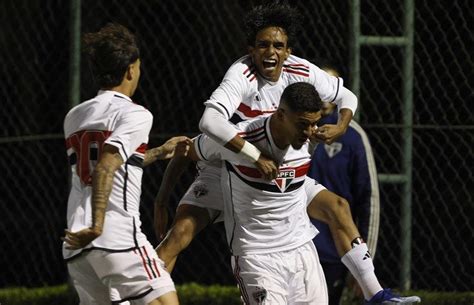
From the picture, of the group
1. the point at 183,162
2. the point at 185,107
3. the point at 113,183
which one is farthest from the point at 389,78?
the point at 113,183

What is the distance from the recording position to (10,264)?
10.5 meters

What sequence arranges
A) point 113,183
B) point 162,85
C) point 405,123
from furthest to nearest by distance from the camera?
point 162,85 → point 405,123 → point 113,183

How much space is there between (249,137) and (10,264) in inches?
140

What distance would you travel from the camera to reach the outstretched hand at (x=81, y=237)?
20.5 feet

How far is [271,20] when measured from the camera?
7.81m

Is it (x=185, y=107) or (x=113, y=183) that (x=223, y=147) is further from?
(x=185, y=107)

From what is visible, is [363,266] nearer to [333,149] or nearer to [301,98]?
[333,149]

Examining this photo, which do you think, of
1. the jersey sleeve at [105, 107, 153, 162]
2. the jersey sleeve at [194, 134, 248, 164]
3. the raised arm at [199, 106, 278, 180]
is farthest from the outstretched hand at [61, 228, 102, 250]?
the jersey sleeve at [194, 134, 248, 164]

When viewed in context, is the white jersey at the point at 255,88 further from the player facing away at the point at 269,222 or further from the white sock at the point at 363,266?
the white sock at the point at 363,266

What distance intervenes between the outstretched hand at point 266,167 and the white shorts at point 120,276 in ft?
2.99

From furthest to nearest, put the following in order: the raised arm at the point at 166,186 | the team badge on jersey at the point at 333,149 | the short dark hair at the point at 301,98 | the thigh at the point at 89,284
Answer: the team badge on jersey at the point at 333,149 < the raised arm at the point at 166,186 < the short dark hair at the point at 301,98 < the thigh at the point at 89,284

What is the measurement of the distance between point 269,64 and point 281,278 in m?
1.03

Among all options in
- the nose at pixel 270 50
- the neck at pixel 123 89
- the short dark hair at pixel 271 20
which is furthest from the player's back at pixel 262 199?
the neck at pixel 123 89

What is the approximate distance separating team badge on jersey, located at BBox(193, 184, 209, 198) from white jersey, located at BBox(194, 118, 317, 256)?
0.22 meters
